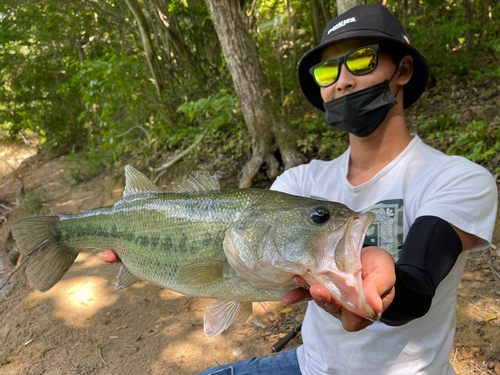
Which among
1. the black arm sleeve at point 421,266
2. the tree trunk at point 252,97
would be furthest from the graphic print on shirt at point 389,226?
the tree trunk at point 252,97

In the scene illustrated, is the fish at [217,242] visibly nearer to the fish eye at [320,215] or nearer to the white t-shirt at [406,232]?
the fish eye at [320,215]

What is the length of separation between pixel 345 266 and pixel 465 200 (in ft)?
2.75

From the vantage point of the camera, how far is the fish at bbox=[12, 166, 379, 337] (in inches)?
51.4

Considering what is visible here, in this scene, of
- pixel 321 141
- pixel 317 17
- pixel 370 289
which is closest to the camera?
pixel 370 289

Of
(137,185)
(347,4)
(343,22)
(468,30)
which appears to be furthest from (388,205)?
(468,30)

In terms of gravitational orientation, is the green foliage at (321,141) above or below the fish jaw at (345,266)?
below

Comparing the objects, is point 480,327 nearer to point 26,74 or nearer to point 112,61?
point 112,61

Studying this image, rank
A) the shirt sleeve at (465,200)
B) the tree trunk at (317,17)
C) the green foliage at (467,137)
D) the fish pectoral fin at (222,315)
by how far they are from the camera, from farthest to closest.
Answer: the tree trunk at (317,17) < the green foliage at (467,137) < the fish pectoral fin at (222,315) < the shirt sleeve at (465,200)

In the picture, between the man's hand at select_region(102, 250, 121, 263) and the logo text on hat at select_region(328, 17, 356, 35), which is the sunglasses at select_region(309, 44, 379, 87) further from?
the man's hand at select_region(102, 250, 121, 263)

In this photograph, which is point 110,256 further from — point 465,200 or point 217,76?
point 217,76

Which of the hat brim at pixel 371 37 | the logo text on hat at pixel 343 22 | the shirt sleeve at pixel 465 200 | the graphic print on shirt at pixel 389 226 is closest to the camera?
the shirt sleeve at pixel 465 200

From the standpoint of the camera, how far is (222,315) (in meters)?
1.82

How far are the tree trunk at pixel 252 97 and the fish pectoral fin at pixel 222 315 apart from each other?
3.84m

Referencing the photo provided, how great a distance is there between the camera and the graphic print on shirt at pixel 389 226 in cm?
192
